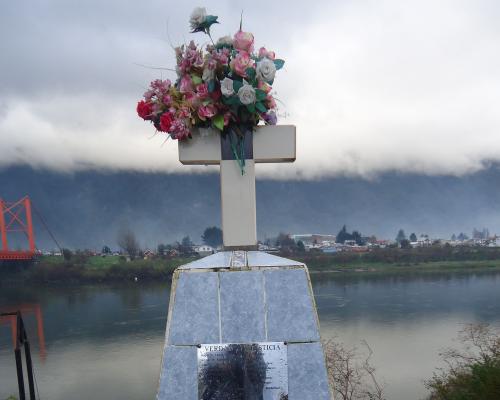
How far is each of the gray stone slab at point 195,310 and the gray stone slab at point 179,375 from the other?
4cm

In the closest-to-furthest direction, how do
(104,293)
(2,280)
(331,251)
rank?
1. (104,293)
2. (2,280)
3. (331,251)

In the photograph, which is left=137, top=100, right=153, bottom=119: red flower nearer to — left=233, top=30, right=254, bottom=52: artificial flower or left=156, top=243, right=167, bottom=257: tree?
left=233, top=30, right=254, bottom=52: artificial flower

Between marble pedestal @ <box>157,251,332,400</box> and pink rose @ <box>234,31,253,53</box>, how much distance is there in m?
0.90

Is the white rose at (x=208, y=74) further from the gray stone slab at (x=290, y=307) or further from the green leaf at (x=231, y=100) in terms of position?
the gray stone slab at (x=290, y=307)

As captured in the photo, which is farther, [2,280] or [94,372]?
[2,280]

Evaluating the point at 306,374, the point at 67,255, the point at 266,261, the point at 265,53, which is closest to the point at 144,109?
the point at 265,53

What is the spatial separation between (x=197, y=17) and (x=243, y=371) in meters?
1.50

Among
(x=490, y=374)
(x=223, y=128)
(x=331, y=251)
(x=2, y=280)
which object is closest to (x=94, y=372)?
(x=490, y=374)

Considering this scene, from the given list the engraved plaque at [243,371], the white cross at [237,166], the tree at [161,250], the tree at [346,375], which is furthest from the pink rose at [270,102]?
the tree at [161,250]

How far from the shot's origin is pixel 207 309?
1.70 meters

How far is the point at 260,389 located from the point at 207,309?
1.14 ft

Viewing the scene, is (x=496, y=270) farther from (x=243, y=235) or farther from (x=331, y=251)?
(x=243, y=235)

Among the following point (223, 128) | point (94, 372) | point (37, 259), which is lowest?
point (94, 372)

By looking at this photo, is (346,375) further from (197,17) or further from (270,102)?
(197,17)
